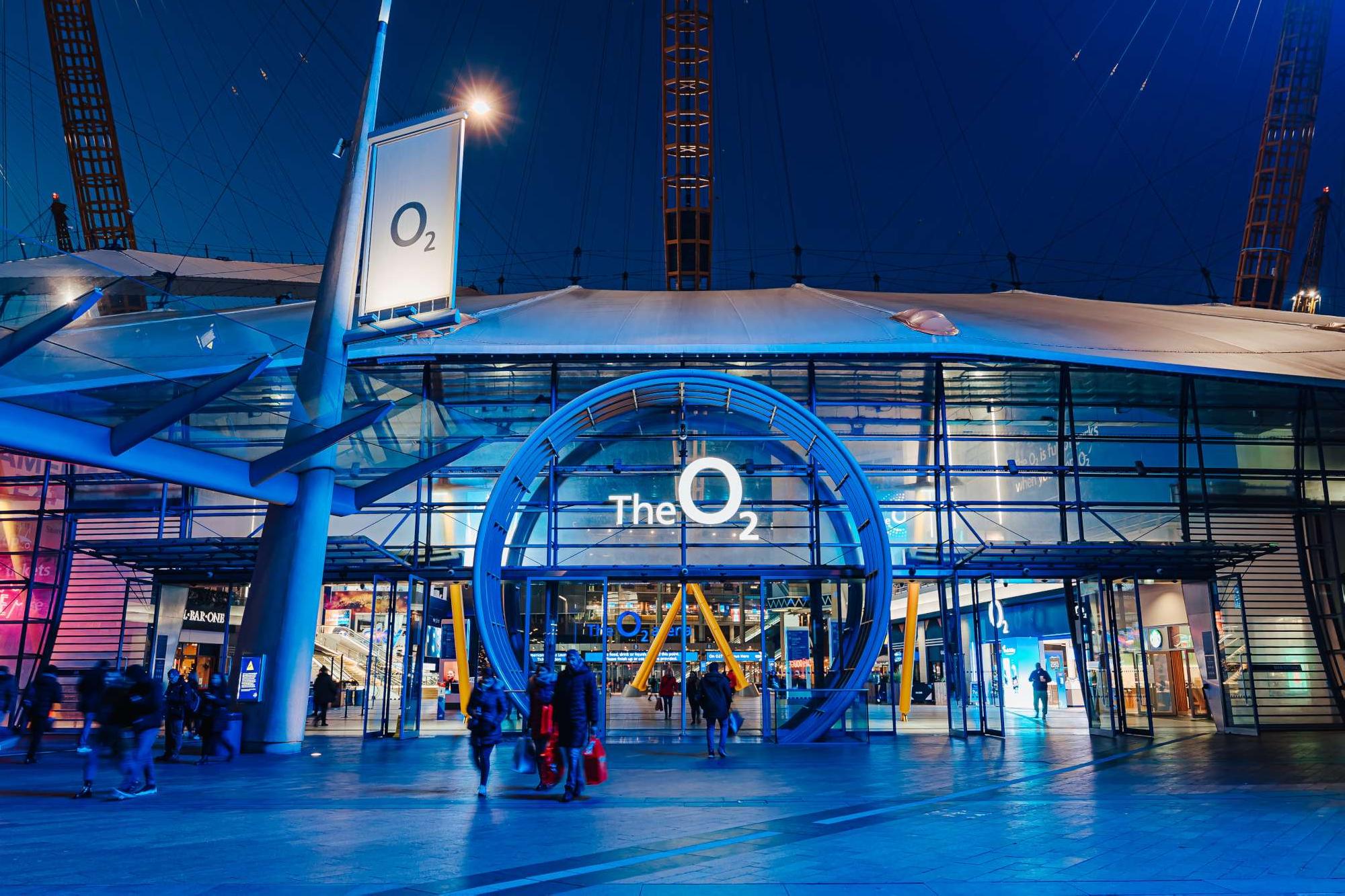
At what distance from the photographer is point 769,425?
23.8 m

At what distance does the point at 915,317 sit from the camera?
24734 millimetres

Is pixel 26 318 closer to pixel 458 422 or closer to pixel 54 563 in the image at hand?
pixel 458 422

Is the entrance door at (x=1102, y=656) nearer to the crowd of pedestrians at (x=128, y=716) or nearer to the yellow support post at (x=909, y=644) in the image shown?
the yellow support post at (x=909, y=644)

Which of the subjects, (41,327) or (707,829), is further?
(41,327)

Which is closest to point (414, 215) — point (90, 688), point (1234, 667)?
point (90, 688)

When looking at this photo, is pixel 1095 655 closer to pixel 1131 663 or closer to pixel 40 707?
pixel 1131 663

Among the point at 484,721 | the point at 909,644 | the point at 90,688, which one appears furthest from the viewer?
the point at 909,644

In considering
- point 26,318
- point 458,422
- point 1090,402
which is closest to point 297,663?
point 458,422

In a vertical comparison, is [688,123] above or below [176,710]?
above

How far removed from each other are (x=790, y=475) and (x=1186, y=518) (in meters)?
9.68

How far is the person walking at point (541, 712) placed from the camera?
1280 centimetres

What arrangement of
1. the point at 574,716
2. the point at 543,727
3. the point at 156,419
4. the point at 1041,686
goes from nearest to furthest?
the point at 574,716 < the point at 543,727 < the point at 156,419 < the point at 1041,686

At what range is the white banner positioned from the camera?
57.2 ft

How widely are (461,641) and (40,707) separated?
839cm
